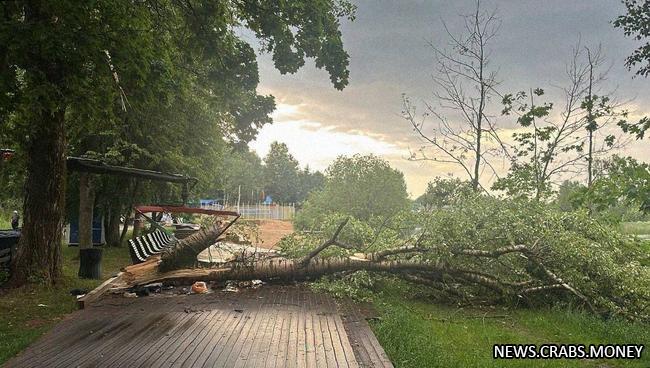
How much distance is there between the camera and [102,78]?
7215mm

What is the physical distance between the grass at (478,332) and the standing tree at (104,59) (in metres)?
5.32

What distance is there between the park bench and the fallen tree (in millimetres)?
623

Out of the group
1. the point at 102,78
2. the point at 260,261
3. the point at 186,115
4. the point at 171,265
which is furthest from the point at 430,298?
the point at 186,115

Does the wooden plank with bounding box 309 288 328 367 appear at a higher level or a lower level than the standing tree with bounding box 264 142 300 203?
lower

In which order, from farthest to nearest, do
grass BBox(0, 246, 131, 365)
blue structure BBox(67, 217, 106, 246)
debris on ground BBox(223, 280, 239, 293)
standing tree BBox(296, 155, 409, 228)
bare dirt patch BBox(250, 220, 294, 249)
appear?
standing tree BBox(296, 155, 409, 228), blue structure BBox(67, 217, 106, 246), bare dirt patch BBox(250, 220, 294, 249), debris on ground BBox(223, 280, 239, 293), grass BBox(0, 246, 131, 365)

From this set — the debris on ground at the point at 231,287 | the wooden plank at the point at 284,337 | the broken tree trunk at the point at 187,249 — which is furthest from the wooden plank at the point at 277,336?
the broken tree trunk at the point at 187,249

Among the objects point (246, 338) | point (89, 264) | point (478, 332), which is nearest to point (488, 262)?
point (478, 332)

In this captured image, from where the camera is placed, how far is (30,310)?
809cm

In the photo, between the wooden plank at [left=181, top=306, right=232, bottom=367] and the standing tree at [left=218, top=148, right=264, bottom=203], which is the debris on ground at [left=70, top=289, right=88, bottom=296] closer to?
the wooden plank at [left=181, top=306, right=232, bottom=367]

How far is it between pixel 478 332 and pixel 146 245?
8.46 m

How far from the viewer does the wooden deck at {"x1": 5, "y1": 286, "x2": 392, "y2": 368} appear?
5.19m

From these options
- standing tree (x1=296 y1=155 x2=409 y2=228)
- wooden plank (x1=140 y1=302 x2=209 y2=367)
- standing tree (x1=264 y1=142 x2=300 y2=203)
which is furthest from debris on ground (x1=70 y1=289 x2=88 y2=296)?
standing tree (x1=264 y1=142 x2=300 y2=203)

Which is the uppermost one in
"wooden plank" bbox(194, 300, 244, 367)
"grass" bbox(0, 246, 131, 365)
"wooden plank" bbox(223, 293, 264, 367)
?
"wooden plank" bbox(223, 293, 264, 367)

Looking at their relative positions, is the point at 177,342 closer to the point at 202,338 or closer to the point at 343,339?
the point at 202,338
